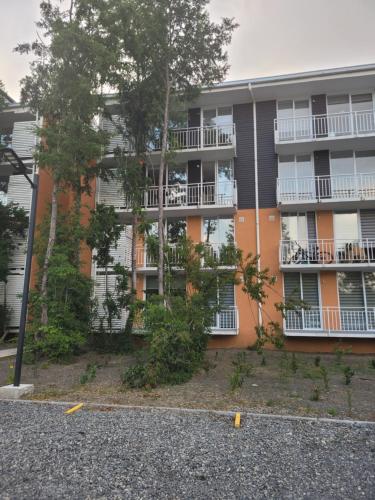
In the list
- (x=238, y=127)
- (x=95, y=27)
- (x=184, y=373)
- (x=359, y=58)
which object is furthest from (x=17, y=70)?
(x=359, y=58)

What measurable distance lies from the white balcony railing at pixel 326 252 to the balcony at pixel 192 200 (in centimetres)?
288

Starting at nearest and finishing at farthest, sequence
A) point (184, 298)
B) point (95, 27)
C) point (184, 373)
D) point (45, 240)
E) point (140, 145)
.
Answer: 1. point (184, 373)
2. point (184, 298)
3. point (95, 27)
4. point (45, 240)
5. point (140, 145)

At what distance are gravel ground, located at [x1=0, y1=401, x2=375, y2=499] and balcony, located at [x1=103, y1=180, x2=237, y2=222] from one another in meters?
9.90

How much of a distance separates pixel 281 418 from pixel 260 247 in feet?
30.7

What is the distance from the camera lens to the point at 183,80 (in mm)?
11859

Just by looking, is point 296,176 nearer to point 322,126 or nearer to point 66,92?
point 322,126

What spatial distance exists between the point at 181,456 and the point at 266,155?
1303 centimetres

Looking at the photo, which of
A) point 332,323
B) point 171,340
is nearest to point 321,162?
point 332,323

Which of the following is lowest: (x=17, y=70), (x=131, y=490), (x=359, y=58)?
(x=131, y=490)

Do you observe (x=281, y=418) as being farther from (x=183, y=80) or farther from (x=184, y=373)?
(x=183, y=80)

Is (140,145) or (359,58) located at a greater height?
(359,58)

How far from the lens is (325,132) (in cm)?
1423

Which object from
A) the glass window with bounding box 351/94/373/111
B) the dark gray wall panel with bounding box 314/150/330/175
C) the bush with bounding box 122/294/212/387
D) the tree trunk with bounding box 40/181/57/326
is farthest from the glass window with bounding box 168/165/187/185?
the bush with bounding box 122/294/212/387

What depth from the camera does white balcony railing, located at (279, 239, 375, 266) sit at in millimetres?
13023
